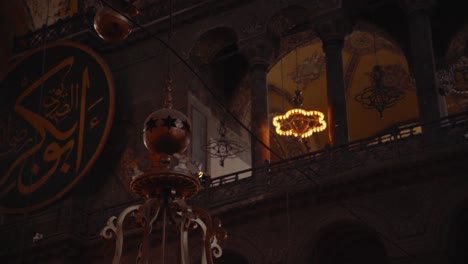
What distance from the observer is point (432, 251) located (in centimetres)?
871

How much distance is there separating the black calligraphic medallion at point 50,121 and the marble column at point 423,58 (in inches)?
162

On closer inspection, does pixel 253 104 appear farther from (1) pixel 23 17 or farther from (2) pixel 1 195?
(1) pixel 23 17

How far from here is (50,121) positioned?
1210 centimetres

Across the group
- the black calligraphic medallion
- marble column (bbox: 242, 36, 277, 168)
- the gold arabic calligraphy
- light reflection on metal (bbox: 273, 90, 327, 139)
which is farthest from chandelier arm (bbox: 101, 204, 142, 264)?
light reflection on metal (bbox: 273, 90, 327, 139)

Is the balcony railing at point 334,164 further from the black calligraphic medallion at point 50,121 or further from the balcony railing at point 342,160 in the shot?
the black calligraphic medallion at point 50,121

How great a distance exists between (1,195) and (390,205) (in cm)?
555

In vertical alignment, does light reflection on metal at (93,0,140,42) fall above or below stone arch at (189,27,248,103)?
below

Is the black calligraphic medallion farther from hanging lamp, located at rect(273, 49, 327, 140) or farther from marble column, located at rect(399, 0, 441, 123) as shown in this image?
marble column, located at rect(399, 0, 441, 123)

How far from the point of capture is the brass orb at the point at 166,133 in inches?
178

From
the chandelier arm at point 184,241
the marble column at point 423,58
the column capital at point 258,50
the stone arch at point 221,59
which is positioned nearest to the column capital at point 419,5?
the marble column at point 423,58

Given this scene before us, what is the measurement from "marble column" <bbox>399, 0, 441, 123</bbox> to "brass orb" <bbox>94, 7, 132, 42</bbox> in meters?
5.70

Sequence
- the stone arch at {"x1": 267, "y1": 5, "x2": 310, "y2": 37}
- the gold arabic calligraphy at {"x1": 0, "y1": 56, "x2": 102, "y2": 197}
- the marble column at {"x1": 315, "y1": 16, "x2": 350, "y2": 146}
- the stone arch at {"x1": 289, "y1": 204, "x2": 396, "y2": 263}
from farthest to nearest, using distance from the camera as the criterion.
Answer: the gold arabic calligraphy at {"x1": 0, "y1": 56, "x2": 102, "y2": 197}
the stone arch at {"x1": 267, "y1": 5, "x2": 310, "y2": 37}
the marble column at {"x1": 315, "y1": 16, "x2": 350, "y2": 146}
the stone arch at {"x1": 289, "y1": 204, "x2": 396, "y2": 263}

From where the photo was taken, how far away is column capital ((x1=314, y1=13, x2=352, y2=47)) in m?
A: 10.9

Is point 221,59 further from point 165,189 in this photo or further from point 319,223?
point 165,189
